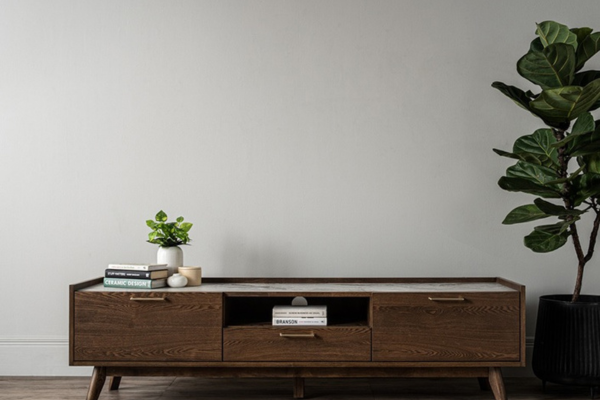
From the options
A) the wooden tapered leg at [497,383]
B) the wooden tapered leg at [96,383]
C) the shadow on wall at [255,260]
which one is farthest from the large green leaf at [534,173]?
the wooden tapered leg at [96,383]

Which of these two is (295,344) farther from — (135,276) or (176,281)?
(135,276)

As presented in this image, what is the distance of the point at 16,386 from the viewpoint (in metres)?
2.69

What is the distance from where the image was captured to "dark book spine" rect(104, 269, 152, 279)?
239 cm

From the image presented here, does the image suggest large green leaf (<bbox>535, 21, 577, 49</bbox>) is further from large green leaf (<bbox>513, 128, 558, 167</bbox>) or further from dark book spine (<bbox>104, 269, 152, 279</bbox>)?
dark book spine (<bbox>104, 269, 152, 279</bbox>)

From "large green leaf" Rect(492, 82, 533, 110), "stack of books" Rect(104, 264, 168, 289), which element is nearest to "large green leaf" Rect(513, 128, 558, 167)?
"large green leaf" Rect(492, 82, 533, 110)

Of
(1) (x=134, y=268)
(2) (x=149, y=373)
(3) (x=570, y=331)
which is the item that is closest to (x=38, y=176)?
(1) (x=134, y=268)

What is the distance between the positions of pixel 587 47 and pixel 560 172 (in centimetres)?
49

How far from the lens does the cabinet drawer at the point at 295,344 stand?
2330mm

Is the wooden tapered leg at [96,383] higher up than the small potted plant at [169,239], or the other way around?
the small potted plant at [169,239]

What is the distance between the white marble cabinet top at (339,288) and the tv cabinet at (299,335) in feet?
0.10

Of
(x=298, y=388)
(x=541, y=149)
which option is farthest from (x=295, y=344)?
(x=541, y=149)

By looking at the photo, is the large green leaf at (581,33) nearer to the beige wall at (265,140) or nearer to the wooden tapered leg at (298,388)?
the beige wall at (265,140)

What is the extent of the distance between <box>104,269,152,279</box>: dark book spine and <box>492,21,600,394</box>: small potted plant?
4.85 ft

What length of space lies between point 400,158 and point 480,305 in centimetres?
84
